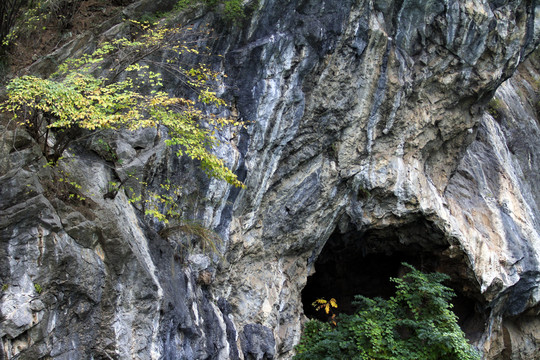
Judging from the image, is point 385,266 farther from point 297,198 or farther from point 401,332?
point 297,198

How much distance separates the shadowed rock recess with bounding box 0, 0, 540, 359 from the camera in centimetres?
562

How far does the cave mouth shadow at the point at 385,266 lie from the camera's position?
35.3 feet

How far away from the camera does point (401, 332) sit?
10.2 m

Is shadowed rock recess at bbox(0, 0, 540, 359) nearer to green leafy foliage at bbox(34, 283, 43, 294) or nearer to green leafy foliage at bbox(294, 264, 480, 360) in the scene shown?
green leafy foliage at bbox(34, 283, 43, 294)

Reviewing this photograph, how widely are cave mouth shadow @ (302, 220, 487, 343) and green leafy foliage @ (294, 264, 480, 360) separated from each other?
104cm

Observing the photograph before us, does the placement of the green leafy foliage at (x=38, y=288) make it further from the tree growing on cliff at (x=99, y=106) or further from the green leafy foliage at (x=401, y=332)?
the green leafy foliage at (x=401, y=332)

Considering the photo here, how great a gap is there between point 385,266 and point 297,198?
15.4 feet

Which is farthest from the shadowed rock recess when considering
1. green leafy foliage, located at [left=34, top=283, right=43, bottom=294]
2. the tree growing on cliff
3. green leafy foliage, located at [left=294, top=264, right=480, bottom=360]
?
green leafy foliage, located at [left=294, top=264, right=480, bottom=360]

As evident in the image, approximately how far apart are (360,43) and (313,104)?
58.1 inches

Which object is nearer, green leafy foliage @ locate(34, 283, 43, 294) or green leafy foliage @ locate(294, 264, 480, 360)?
green leafy foliage @ locate(34, 283, 43, 294)

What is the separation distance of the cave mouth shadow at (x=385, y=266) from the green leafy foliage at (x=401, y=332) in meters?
1.04

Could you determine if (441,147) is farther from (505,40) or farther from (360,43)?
(360,43)

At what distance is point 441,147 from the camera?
10.9 meters

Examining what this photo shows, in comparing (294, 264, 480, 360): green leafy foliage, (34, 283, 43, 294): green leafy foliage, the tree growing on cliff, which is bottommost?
(34, 283, 43, 294): green leafy foliage
